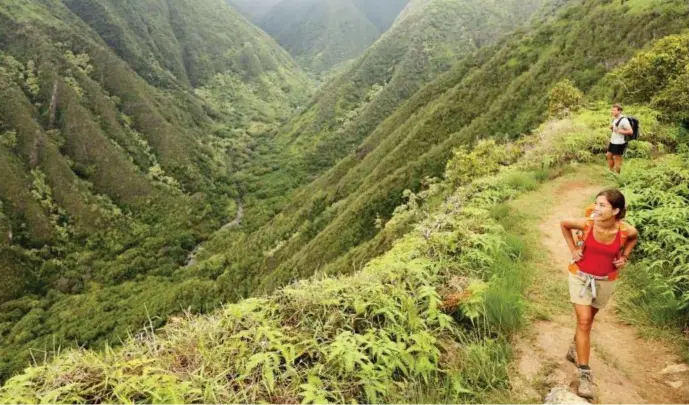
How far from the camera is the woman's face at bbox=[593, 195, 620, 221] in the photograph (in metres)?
7.05

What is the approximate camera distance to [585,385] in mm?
6473

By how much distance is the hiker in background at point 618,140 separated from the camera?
15.4 meters

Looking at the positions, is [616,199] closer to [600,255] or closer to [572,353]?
[600,255]

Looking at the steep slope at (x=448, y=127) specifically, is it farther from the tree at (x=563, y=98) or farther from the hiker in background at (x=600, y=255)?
the hiker in background at (x=600, y=255)

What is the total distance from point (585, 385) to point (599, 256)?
6.21ft

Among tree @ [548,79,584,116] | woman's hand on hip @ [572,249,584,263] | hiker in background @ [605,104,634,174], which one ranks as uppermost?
tree @ [548,79,584,116]

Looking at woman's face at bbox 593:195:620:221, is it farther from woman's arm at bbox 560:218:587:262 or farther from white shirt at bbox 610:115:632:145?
white shirt at bbox 610:115:632:145

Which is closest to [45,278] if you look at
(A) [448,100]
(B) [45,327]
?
(B) [45,327]

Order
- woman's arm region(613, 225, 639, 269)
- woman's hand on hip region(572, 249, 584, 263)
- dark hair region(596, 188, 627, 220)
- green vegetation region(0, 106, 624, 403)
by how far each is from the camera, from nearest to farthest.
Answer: green vegetation region(0, 106, 624, 403)
dark hair region(596, 188, 627, 220)
woman's arm region(613, 225, 639, 269)
woman's hand on hip region(572, 249, 584, 263)

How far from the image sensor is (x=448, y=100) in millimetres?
121062

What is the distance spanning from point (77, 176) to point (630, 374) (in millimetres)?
221573

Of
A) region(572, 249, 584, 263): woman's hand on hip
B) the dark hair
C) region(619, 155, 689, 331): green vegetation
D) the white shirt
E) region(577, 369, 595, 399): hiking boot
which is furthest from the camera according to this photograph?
the white shirt

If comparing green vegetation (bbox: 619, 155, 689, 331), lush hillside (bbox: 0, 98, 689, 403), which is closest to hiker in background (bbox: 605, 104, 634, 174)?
green vegetation (bbox: 619, 155, 689, 331)

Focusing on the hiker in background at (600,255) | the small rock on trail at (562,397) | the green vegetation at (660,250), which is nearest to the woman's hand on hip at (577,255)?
the hiker in background at (600,255)
